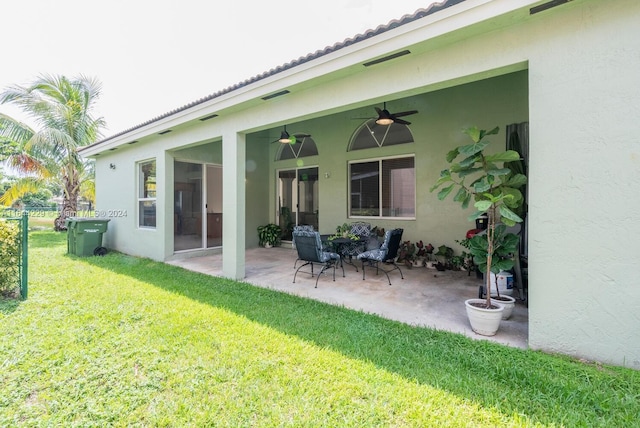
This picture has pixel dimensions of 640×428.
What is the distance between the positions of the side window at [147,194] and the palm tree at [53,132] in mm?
6873

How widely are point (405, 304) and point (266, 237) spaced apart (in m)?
6.87

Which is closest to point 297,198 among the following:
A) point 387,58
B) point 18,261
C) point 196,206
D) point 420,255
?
point 196,206

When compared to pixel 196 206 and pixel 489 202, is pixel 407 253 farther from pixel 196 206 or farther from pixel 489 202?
pixel 196 206

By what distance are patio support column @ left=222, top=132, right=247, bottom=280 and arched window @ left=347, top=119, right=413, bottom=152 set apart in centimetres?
375

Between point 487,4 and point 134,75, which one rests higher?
point 134,75

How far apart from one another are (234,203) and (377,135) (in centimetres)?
450

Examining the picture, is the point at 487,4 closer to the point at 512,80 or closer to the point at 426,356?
the point at 426,356

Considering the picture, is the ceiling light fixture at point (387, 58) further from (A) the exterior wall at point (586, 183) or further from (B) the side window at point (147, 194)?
(B) the side window at point (147, 194)

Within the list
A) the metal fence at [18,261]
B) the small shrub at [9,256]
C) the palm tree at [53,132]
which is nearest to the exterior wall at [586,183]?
the metal fence at [18,261]

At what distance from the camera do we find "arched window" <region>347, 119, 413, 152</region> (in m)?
7.80

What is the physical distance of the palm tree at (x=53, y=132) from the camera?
12.5m

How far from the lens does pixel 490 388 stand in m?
2.48

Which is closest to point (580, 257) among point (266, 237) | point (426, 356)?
point (426, 356)

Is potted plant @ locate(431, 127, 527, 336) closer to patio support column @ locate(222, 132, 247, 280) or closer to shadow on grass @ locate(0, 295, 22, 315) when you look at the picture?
patio support column @ locate(222, 132, 247, 280)
